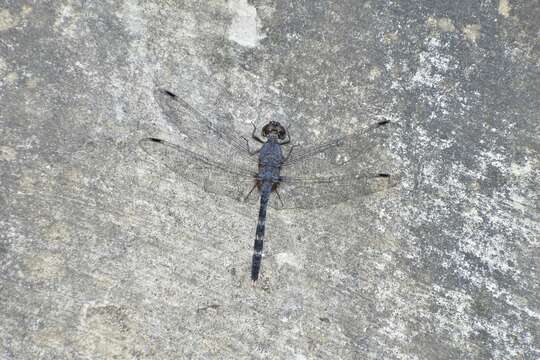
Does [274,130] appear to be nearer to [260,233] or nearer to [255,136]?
[255,136]

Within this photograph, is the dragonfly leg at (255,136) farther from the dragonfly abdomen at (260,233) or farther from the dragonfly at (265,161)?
the dragonfly abdomen at (260,233)

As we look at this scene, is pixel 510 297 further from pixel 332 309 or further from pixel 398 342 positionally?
pixel 332 309

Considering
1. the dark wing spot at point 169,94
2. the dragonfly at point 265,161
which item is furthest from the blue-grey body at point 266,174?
the dark wing spot at point 169,94

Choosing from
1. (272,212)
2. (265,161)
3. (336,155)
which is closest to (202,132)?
(265,161)

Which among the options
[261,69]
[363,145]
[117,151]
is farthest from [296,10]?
[117,151]

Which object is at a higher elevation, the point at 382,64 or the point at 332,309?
the point at 382,64

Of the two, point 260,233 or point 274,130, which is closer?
point 260,233
